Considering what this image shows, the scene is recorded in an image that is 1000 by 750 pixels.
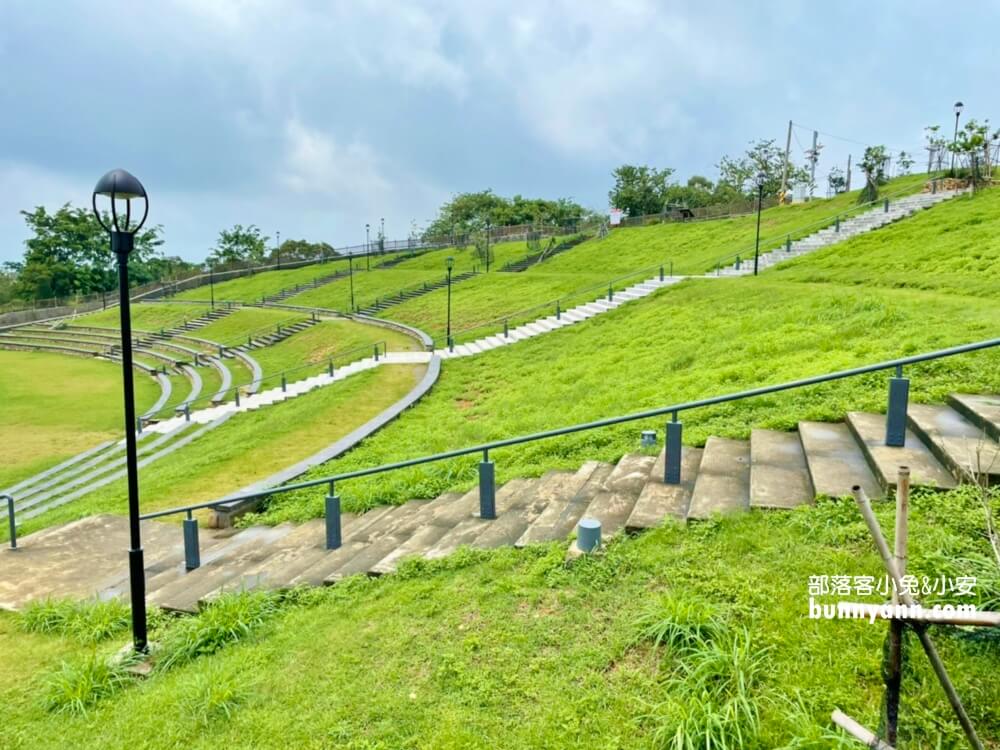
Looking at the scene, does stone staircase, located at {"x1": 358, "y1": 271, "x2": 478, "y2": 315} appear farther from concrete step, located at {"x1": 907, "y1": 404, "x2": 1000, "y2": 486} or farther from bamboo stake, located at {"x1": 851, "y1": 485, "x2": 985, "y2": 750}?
bamboo stake, located at {"x1": 851, "y1": 485, "x2": 985, "y2": 750}

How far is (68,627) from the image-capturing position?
5.87 m

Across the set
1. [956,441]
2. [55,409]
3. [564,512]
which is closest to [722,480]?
[564,512]

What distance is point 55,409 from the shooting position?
2538cm

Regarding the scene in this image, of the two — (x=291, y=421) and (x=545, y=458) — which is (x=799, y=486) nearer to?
(x=545, y=458)

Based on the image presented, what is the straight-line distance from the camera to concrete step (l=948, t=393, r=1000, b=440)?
202 inches

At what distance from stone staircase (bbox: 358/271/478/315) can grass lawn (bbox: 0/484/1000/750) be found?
37234mm

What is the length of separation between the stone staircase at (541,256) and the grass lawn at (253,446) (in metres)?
28.3

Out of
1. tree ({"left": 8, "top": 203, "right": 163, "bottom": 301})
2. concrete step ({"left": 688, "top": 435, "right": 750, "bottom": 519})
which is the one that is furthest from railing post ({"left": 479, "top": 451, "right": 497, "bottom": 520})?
tree ({"left": 8, "top": 203, "right": 163, "bottom": 301})

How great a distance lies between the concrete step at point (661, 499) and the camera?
16.4ft

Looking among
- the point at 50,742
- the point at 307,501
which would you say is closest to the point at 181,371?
the point at 307,501

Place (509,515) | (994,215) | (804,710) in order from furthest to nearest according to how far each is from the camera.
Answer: (994,215) < (509,515) < (804,710)

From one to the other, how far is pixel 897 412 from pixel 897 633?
12.6 feet

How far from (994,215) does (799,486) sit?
2182cm

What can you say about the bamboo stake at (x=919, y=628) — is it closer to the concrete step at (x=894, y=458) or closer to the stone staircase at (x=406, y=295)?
the concrete step at (x=894, y=458)
